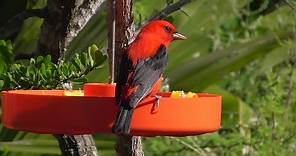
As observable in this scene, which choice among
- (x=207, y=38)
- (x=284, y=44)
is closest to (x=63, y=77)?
(x=284, y=44)

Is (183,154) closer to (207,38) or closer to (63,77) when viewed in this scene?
(207,38)

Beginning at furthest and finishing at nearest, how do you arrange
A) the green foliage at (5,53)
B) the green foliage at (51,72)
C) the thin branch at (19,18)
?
1. the thin branch at (19,18)
2. the green foliage at (5,53)
3. the green foliage at (51,72)

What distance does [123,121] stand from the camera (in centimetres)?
195

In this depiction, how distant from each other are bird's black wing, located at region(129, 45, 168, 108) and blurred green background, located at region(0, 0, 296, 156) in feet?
3.58

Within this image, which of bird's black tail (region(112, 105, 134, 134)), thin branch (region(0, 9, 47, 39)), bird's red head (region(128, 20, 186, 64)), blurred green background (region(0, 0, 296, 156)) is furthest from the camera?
blurred green background (region(0, 0, 296, 156))

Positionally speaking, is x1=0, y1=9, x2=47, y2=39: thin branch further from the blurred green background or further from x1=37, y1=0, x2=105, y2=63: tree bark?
the blurred green background

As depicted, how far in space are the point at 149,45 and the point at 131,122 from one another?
0.93 ft

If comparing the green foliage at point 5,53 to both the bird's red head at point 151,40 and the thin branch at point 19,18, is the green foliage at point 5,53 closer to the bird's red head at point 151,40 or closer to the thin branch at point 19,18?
the thin branch at point 19,18

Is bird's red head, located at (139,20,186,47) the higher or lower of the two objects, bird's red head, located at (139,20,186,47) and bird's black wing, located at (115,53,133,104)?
the higher

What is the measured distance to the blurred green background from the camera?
4.10 m

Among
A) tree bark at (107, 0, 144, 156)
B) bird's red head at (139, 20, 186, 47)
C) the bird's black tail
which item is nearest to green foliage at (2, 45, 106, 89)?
tree bark at (107, 0, 144, 156)

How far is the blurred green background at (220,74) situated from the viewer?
13.4ft

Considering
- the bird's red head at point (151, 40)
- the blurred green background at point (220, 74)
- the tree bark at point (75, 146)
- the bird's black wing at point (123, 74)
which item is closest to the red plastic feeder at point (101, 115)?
the bird's black wing at point (123, 74)

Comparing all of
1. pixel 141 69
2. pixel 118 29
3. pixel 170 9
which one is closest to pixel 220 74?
pixel 170 9
